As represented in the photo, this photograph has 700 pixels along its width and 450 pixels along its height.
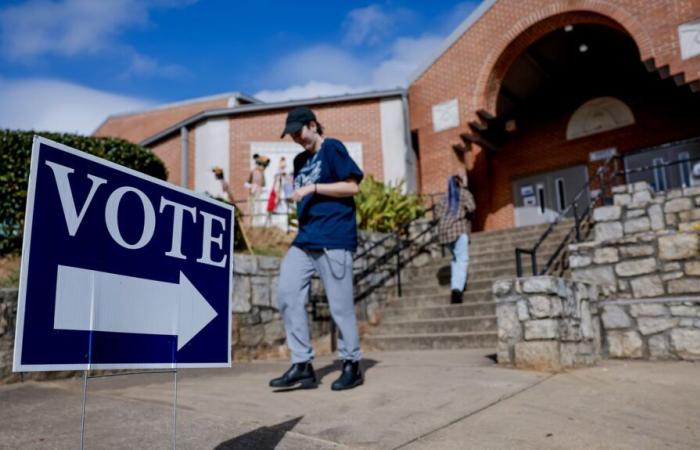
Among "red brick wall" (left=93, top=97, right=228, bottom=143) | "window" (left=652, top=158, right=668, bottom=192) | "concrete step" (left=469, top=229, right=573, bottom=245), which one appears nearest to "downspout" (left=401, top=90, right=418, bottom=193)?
"concrete step" (left=469, top=229, right=573, bottom=245)

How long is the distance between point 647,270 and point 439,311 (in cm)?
259

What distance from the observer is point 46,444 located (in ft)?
7.42

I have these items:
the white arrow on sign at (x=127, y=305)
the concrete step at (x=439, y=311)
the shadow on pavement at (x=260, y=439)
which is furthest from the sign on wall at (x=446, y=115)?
the white arrow on sign at (x=127, y=305)

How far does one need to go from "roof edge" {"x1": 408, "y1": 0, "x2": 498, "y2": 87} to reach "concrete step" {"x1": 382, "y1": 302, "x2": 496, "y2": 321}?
774cm

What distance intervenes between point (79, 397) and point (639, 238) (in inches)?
231

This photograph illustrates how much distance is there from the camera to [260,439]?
2.34m

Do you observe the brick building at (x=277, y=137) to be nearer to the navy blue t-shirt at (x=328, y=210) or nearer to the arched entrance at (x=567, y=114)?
the arched entrance at (x=567, y=114)

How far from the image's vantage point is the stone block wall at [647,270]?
523 centimetres

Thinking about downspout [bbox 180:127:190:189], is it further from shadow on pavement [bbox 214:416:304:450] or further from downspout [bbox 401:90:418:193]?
shadow on pavement [bbox 214:416:304:450]

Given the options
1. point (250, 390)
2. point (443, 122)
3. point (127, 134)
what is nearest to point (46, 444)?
point (250, 390)

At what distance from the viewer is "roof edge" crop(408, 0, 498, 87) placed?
12.7 meters

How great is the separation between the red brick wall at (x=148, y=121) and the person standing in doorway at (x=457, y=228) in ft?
37.4

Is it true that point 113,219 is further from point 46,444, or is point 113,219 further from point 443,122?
point 443,122

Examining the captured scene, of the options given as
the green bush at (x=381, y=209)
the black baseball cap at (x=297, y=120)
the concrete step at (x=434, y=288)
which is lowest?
the concrete step at (x=434, y=288)
